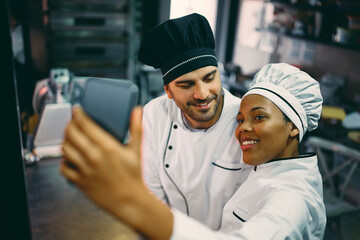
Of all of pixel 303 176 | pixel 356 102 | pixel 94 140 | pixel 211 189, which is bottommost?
pixel 356 102

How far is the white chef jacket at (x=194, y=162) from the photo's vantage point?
4.79 ft

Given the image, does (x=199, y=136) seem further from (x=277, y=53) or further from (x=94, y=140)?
(x=277, y=53)

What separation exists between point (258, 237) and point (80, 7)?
3.48 metres

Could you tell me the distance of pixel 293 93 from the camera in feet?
3.70

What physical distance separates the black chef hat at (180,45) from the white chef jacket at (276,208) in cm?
53

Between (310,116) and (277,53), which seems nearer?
(310,116)

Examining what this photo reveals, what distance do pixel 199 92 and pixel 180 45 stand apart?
0.24m

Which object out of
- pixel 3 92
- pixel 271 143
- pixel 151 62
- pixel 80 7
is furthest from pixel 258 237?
pixel 80 7

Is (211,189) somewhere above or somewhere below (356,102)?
above

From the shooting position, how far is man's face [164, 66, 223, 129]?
1364 mm

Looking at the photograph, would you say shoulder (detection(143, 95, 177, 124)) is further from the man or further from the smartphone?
the smartphone

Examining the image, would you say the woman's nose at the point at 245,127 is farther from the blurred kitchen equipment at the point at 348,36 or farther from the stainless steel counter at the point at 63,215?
the blurred kitchen equipment at the point at 348,36

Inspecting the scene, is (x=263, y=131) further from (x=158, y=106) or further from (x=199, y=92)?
(x=158, y=106)

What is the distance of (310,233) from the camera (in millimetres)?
965
